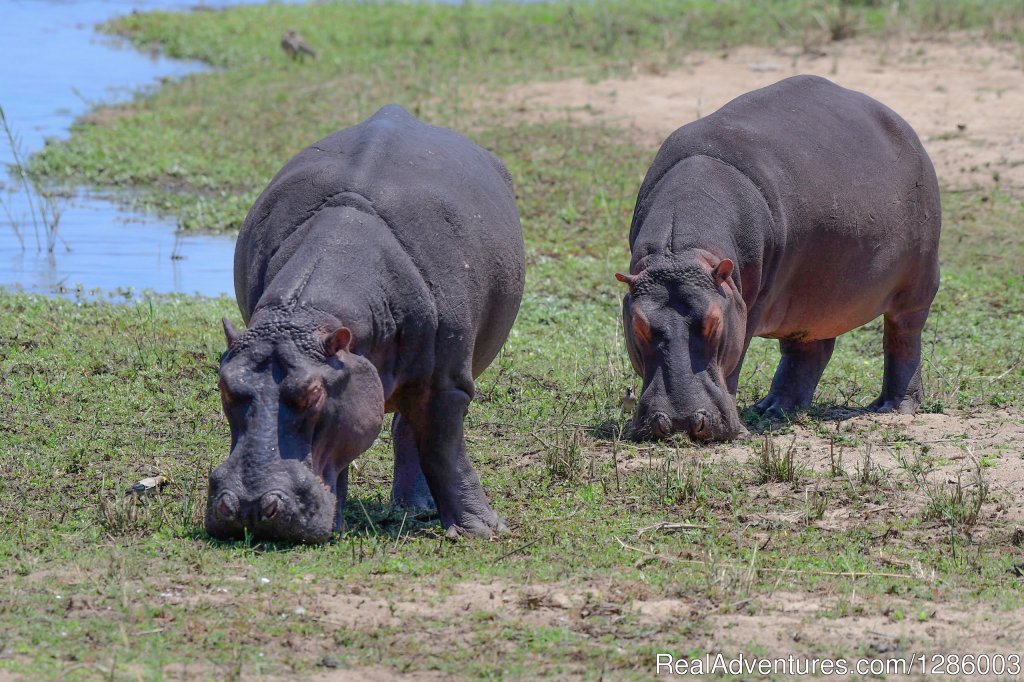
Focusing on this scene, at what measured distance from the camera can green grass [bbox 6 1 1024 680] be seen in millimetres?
4527

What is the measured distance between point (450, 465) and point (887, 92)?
10.9 metres

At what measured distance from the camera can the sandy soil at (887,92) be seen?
1384cm

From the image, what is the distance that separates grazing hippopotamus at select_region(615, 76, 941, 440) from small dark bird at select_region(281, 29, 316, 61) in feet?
40.7

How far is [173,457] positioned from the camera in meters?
6.79

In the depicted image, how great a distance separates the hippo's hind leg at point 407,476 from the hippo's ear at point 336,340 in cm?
134

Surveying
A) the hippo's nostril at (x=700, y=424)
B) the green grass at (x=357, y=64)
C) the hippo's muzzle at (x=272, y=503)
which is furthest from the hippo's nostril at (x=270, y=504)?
the green grass at (x=357, y=64)

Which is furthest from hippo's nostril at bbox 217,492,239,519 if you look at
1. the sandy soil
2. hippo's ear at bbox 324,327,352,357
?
the sandy soil

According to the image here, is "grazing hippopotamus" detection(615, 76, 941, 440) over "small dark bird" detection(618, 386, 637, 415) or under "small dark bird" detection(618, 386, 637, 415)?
over

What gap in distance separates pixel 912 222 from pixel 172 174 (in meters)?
7.86

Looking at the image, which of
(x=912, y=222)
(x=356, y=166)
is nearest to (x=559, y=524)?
(x=356, y=166)

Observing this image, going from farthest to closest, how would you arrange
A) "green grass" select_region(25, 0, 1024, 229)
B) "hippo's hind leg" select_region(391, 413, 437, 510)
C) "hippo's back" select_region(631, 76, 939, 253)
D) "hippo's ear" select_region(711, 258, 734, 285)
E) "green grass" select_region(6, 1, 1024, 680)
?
"green grass" select_region(25, 0, 1024, 229)
"hippo's back" select_region(631, 76, 939, 253)
"hippo's ear" select_region(711, 258, 734, 285)
"hippo's hind leg" select_region(391, 413, 437, 510)
"green grass" select_region(6, 1, 1024, 680)

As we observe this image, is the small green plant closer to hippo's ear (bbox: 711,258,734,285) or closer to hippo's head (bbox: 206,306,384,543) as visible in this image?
hippo's ear (bbox: 711,258,734,285)

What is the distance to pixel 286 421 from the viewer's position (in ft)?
16.5

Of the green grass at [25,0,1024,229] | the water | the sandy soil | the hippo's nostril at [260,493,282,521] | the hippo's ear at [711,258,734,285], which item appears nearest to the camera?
the hippo's nostril at [260,493,282,521]
